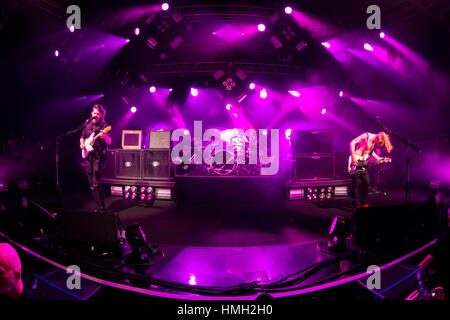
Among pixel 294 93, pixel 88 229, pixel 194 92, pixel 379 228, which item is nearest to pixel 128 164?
pixel 88 229

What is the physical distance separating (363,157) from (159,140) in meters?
5.00

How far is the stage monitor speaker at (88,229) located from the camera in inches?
95.2

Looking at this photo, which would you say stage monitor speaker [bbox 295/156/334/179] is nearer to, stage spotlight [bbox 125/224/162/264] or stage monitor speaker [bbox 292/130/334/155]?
stage monitor speaker [bbox 292/130/334/155]

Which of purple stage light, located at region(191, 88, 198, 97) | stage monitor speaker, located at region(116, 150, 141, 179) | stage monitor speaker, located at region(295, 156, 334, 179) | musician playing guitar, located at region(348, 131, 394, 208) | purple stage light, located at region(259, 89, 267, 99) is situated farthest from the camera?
purple stage light, located at region(259, 89, 267, 99)

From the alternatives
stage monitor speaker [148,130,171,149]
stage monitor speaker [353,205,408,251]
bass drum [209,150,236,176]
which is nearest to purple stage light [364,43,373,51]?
bass drum [209,150,236,176]

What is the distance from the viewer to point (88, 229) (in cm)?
248

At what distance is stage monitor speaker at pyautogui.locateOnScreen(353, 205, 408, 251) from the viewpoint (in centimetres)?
248

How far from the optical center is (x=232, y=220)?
13.8ft

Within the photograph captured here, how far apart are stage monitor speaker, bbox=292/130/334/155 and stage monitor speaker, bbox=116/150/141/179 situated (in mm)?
4128

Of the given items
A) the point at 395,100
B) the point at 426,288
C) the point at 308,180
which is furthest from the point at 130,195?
the point at 395,100

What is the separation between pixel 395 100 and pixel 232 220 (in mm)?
8210

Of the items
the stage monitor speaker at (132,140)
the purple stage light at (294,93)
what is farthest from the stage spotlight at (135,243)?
the purple stage light at (294,93)

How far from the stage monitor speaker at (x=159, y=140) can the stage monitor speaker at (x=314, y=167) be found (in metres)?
3.55
